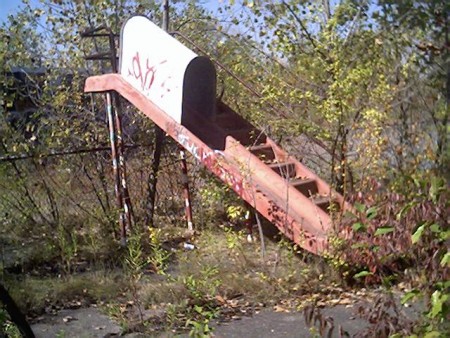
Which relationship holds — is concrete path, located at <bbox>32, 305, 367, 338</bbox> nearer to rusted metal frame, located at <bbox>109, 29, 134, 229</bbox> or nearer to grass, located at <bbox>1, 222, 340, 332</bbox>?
grass, located at <bbox>1, 222, 340, 332</bbox>

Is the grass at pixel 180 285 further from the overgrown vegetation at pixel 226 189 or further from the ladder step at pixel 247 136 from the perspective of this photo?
the ladder step at pixel 247 136

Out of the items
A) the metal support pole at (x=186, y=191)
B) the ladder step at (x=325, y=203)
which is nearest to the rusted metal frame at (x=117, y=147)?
the metal support pole at (x=186, y=191)

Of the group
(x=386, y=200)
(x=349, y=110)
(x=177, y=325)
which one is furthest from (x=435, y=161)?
(x=349, y=110)

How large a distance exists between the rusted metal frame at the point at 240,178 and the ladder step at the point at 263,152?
12.3 inches

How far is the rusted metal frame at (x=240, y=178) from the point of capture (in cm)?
758

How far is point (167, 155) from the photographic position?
37.4ft

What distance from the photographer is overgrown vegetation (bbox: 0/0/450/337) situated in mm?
3809

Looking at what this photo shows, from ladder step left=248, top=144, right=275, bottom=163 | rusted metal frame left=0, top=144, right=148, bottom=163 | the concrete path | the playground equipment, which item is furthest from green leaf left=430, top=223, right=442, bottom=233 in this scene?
rusted metal frame left=0, top=144, right=148, bottom=163

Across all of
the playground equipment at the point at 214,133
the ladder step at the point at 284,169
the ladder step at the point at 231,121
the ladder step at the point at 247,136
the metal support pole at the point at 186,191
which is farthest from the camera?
the metal support pole at the point at 186,191

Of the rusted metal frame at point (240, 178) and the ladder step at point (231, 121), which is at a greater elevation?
the ladder step at point (231, 121)

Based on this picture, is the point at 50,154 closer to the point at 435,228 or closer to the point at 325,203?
the point at 325,203

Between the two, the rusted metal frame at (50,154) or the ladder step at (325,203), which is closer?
the ladder step at (325,203)

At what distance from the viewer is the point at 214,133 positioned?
29.8 ft

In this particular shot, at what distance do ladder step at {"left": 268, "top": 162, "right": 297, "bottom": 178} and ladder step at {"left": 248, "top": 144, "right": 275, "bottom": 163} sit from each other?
0.66 feet
